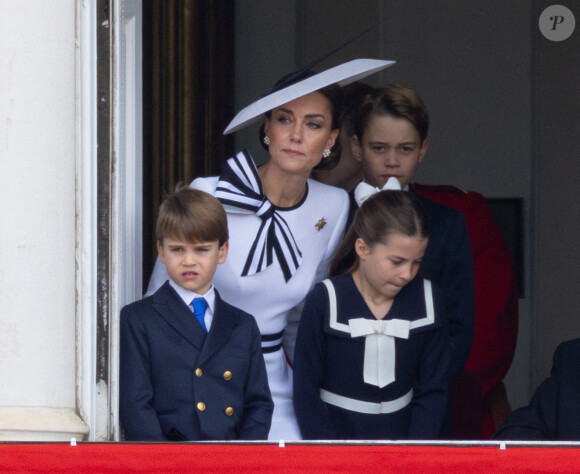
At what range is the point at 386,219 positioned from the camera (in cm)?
247

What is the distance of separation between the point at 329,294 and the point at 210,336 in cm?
32

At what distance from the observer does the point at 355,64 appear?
2557mm

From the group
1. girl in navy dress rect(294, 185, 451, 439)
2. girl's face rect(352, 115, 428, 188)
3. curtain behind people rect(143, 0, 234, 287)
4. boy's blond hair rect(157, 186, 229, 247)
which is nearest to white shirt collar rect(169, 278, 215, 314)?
boy's blond hair rect(157, 186, 229, 247)

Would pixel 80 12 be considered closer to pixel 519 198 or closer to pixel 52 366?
pixel 52 366

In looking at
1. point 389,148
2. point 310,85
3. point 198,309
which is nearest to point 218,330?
point 198,309

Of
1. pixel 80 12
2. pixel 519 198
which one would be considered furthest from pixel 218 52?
pixel 80 12

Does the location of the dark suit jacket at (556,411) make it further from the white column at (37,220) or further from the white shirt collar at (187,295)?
the white column at (37,220)

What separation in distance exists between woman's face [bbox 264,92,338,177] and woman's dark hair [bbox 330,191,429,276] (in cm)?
18

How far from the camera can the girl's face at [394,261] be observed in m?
2.44

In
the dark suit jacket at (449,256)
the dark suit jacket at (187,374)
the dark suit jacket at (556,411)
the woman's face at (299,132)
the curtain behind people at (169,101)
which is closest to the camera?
the dark suit jacket at (187,374)

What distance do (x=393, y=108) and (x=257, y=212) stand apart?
513 millimetres

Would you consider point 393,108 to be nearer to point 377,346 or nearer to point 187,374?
point 377,346

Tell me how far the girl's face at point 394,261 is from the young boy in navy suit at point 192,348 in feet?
1.03

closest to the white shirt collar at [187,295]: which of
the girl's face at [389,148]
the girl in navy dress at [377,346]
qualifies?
the girl in navy dress at [377,346]
